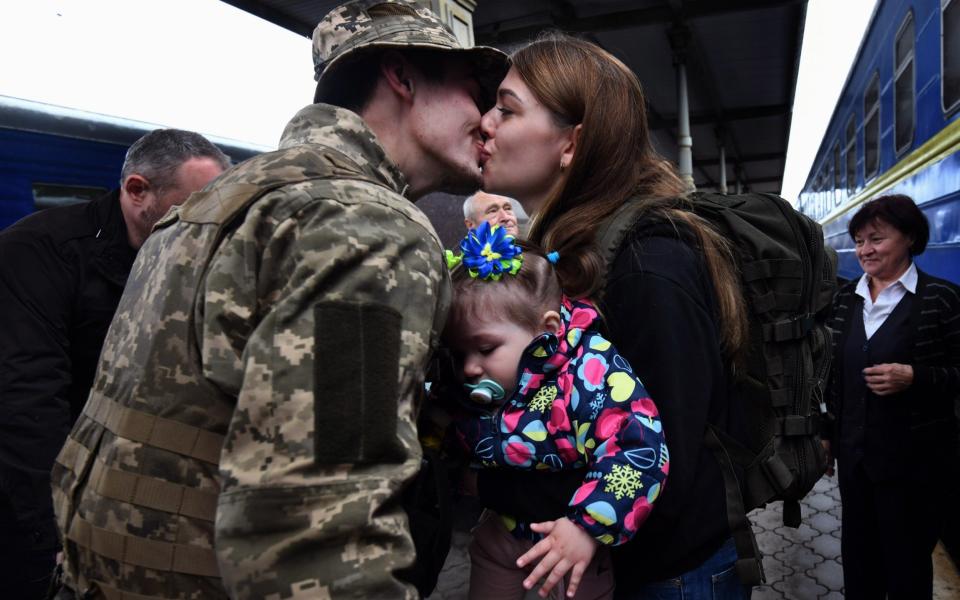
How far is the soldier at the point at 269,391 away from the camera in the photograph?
92cm

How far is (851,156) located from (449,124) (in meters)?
7.23

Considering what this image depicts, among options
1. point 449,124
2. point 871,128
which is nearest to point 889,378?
point 449,124

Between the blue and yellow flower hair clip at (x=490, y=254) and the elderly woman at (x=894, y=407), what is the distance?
90.8 inches

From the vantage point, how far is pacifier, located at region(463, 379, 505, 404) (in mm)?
1446

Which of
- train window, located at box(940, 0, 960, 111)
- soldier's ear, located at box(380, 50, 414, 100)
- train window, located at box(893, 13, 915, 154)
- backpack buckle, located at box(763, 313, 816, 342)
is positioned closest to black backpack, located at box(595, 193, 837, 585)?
backpack buckle, located at box(763, 313, 816, 342)

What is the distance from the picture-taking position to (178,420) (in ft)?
3.51

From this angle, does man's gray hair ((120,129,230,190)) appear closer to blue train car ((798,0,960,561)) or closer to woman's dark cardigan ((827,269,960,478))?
woman's dark cardigan ((827,269,960,478))

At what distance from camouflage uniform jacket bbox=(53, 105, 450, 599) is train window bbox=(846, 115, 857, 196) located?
723 centimetres

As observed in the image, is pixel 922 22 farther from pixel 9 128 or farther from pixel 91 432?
pixel 9 128

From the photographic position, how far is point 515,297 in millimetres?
1509

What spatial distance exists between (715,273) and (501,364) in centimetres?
50

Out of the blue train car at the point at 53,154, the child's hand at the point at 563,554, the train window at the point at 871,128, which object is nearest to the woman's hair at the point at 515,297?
the child's hand at the point at 563,554

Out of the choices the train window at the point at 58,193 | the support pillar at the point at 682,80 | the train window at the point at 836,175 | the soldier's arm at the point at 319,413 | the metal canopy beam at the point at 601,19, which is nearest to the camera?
the soldier's arm at the point at 319,413

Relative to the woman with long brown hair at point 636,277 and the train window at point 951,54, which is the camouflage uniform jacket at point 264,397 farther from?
the train window at point 951,54
